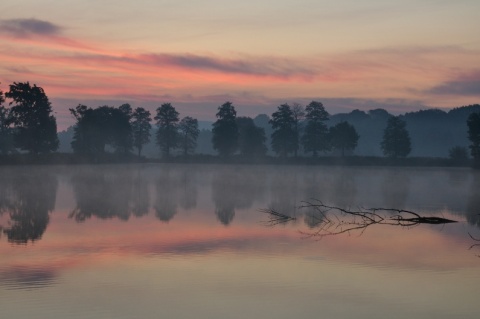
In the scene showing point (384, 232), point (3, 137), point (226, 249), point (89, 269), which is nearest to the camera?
point (89, 269)

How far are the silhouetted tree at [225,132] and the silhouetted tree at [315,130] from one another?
15134mm

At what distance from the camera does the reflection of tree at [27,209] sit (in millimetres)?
26413

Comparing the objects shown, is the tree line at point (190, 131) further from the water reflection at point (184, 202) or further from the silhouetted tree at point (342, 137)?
the water reflection at point (184, 202)

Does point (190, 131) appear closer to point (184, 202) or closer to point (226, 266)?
point (184, 202)

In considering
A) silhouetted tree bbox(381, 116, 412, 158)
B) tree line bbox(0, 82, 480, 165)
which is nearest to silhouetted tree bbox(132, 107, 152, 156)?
tree line bbox(0, 82, 480, 165)

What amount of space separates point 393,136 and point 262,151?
94.4ft

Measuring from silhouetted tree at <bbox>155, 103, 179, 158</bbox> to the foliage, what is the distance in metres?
8.17

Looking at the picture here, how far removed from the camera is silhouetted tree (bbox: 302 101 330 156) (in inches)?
5497

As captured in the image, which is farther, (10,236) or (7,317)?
(10,236)

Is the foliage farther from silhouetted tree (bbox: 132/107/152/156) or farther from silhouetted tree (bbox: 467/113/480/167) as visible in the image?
silhouetted tree (bbox: 467/113/480/167)

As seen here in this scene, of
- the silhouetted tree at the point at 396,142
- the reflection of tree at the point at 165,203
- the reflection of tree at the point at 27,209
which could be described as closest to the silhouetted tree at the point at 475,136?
the silhouetted tree at the point at 396,142

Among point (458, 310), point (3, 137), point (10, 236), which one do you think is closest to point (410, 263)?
point (458, 310)

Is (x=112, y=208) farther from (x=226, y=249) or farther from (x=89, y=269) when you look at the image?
(x=89, y=269)

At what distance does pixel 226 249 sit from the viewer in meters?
23.0
